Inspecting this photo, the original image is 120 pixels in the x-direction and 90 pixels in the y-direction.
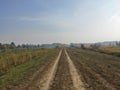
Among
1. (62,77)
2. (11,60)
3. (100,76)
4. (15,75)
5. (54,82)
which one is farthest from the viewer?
(11,60)

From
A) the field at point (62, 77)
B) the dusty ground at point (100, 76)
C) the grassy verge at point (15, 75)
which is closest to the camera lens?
the dusty ground at point (100, 76)

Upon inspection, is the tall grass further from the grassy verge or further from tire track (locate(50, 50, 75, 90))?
tire track (locate(50, 50, 75, 90))

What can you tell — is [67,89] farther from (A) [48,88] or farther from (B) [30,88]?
(B) [30,88]

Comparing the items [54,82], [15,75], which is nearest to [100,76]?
[54,82]

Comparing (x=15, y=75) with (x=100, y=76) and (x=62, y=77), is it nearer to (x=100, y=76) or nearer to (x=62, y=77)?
(x=62, y=77)

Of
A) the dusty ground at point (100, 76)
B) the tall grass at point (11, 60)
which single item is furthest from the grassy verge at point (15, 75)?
the dusty ground at point (100, 76)

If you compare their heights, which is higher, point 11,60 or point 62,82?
point 62,82

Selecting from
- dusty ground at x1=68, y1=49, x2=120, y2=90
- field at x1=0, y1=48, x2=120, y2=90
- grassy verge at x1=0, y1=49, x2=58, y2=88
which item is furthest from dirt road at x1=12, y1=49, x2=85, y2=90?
grassy verge at x1=0, y1=49, x2=58, y2=88

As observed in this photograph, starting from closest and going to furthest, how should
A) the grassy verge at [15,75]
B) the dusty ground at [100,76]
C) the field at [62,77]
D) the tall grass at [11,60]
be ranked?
the dusty ground at [100,76]
the field at [62,77]
the grassy verge at [15,75]
the tall grass at [11,60]

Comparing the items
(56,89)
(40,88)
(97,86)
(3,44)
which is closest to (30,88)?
(40,88)

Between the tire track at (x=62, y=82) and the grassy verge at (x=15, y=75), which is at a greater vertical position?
the tire track at (x=62, y=82)

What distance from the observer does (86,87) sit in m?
11.5

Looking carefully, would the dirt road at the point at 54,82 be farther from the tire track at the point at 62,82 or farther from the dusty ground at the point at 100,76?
the dusty ground at the point at 100,76

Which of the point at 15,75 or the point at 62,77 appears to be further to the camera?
the point at 15,75
